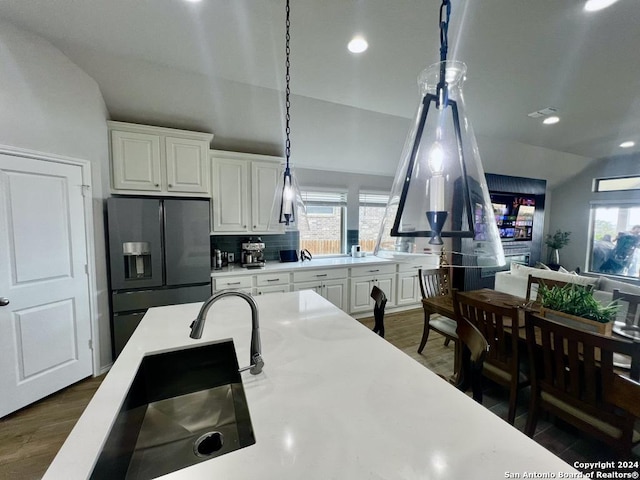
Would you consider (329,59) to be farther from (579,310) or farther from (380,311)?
(579,310)

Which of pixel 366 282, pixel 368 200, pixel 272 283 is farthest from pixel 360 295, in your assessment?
pixel 368 200

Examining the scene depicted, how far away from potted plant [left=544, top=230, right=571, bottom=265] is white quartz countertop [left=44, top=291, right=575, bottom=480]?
7679 millimetres

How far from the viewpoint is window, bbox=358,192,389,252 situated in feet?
15.6

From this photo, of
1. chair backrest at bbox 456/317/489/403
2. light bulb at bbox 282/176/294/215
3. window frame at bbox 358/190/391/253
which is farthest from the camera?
window frame at bbox 358/190/391/253

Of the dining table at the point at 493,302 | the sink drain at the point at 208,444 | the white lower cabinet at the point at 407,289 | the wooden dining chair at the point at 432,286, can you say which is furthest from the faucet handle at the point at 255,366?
the white lower cabinet at the point at 407,289

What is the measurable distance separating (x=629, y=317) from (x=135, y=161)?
15.9ft

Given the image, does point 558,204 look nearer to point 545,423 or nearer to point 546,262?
point 546,262

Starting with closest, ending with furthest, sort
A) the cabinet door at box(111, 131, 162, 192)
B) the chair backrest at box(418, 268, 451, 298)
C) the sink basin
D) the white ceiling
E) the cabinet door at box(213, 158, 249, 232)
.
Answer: the sink basin
the white ceiling
the cabinet door at box(111, 131, 162, 192)
the chair backrest at box(418, 268, 451, 298)
the cabinet door at box(213, 158, 249, 232)

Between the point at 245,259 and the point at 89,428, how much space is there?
2827 mm

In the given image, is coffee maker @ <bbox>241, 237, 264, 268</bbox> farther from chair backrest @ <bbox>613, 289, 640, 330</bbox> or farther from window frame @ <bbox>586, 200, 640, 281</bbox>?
window frame @ <bbox>586, 200, 640, 281</bbox>

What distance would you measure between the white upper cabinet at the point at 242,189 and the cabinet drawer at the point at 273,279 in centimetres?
63

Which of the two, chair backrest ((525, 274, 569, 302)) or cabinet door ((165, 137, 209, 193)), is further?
cabinet door ((165, 137, 209, 193))

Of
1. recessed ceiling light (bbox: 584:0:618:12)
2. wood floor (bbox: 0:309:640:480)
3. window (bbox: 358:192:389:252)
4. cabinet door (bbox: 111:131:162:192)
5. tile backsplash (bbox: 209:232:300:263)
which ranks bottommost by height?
wood floor (bbox: 0:309:640:480)

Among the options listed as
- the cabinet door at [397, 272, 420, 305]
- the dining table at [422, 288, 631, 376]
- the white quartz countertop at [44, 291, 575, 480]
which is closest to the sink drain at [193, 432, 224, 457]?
the white quartz countertop at [44, 291, 575, 480]
